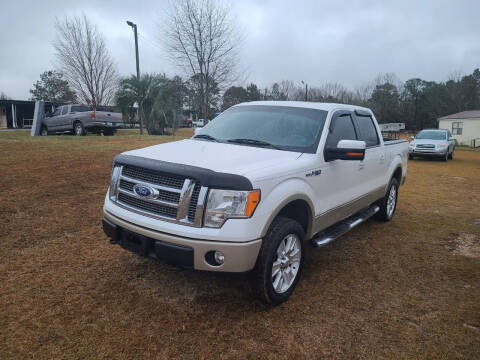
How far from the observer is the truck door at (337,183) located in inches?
143

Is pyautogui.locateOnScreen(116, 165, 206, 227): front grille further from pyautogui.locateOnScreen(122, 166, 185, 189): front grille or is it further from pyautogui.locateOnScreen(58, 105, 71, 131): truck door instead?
pyautogui.locateOnScreen(58, 105, 71, 131): truck door

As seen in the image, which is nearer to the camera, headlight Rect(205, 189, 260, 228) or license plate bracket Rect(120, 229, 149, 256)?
headlight Rect(205, 189, 260, 228)

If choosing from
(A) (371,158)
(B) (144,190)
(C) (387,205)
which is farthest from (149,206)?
(C) (387,205)

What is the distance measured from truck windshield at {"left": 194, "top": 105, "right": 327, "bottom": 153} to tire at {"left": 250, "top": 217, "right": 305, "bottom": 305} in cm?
92

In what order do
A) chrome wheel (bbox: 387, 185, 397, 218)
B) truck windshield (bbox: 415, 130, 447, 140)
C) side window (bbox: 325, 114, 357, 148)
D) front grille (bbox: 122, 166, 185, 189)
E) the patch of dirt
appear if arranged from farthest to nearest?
1. truck windshield (bbox: 415, 130, 447, 140)
2. chrome wheel (bbox: 387, 185, 397, 218)
3. the patch of dirt
4. side window (bbox: 325, 114, 357, 148)
5. front grille (bbox: 122, 166, 185, 189)

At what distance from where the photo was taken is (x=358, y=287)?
359 centimetres

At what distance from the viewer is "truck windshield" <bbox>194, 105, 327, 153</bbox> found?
3.70m

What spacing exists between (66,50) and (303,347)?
26648 millimetres

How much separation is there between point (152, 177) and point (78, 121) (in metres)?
15.4

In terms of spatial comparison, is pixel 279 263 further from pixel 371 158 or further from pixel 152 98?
pixel 152 98

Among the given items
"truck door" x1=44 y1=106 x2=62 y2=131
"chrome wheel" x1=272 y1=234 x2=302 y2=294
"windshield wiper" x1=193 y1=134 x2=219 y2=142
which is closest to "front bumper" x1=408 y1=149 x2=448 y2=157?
"windshield wiper" x1=193 y1=134 x2=219 y2=142

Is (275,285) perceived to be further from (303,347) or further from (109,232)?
(109,232)

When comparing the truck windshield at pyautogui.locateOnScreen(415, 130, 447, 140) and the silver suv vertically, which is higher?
the truck windshield at pyautogui.locateOnScreen(415, 130, 447, 140)

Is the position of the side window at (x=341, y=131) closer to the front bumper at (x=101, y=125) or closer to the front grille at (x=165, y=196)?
the front grille at (x=165, y=196)
